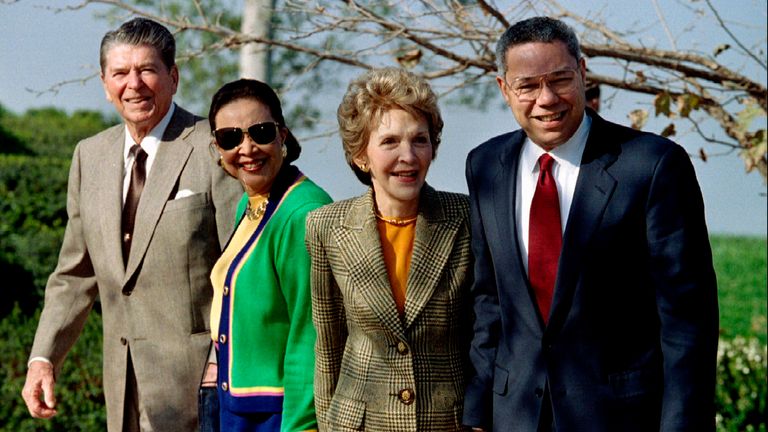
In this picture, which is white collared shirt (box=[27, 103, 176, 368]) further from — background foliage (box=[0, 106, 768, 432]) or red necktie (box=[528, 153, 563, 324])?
background foliage (box=[0, 106, 768, 432])

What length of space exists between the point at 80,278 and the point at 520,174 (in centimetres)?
214

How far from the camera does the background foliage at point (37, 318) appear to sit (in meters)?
6.76

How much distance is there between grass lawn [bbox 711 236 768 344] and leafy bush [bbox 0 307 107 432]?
733 cm

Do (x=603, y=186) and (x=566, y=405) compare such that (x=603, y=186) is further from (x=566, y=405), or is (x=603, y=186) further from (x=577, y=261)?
(x=566, y=405)

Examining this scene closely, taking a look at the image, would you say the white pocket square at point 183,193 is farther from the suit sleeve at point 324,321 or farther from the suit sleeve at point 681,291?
the suit sleeve at point 681,291

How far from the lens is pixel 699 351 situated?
113 inches

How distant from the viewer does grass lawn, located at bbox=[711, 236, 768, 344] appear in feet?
41.7

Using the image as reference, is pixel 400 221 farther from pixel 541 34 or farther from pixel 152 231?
pixel 152 231

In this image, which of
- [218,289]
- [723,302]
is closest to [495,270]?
[218,289]

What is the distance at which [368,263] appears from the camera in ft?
10.5

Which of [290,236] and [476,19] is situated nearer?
[290,236]

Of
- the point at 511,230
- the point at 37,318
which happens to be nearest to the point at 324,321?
the point at 511,230

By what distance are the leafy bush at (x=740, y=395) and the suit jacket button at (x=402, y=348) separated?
440 cm

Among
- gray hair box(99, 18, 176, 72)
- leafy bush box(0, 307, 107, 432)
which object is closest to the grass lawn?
leafy bush box(0, 307, 107, 432)
